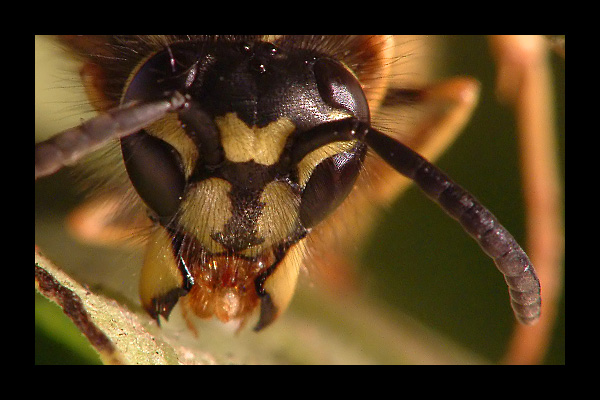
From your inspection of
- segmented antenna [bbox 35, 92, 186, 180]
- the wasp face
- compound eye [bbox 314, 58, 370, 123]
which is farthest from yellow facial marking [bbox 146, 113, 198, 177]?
compound eye [bbox 314, 58, 370, 123]

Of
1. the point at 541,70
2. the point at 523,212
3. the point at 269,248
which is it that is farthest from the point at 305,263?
the point at 541,70

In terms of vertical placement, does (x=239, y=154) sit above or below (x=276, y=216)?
above

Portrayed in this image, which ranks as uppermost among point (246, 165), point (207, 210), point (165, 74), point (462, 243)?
point (165, 74)

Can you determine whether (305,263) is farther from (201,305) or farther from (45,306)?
(45,306)

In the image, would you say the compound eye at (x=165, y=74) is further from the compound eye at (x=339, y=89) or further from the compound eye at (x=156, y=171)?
the compound eye at (x=339, y=89)

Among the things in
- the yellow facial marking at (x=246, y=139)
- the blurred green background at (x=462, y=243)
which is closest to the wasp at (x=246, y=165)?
the yellow facial marking at (x=246, y=139)

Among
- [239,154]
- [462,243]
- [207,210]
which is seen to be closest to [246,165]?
[239,154]

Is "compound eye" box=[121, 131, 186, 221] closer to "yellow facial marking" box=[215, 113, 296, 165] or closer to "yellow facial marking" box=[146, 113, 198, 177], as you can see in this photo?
"yellow facial marking" box=[146, 113, 198, 177]

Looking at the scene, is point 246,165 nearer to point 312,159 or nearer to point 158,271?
point 312,159
